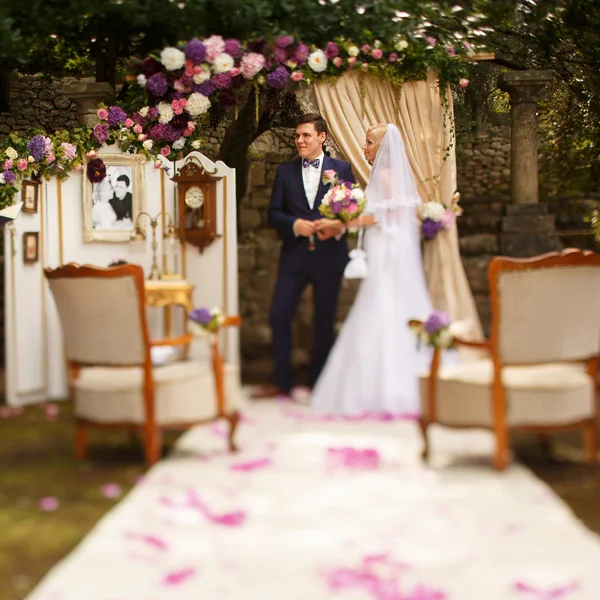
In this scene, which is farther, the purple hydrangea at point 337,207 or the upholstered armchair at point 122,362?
the purple hydrangea at point 337,207

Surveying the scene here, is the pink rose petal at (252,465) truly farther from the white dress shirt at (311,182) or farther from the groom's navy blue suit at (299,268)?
the white dress shirt at (311,182)

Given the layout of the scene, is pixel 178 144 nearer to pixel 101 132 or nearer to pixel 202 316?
pixel 101 132

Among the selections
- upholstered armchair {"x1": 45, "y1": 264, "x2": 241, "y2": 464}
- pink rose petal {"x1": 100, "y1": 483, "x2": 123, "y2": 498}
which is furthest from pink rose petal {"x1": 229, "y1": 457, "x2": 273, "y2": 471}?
pink rose petal {"x1": 100, "y1": 483, "x2": 123, "y2": 498}

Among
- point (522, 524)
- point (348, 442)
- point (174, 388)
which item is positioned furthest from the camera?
point (348, 442)

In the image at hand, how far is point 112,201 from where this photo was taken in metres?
3.90

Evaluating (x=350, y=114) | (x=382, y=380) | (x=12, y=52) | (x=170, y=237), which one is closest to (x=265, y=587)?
(x=382, y=380)

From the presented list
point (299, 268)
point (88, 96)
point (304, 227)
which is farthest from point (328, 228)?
point (88, 96)

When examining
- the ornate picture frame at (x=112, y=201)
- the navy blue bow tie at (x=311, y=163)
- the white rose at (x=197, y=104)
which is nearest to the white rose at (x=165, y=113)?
the white rose at (x=197, y=104)

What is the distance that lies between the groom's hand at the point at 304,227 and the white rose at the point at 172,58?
951 mm

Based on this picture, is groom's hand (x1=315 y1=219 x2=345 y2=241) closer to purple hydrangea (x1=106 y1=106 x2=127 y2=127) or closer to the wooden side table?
the wooden side table

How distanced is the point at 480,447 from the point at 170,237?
1.88 meters

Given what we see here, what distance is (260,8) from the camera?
11.8ft

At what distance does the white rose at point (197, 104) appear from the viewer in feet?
12.7

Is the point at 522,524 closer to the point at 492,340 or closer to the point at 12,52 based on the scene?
the point at 492,340
